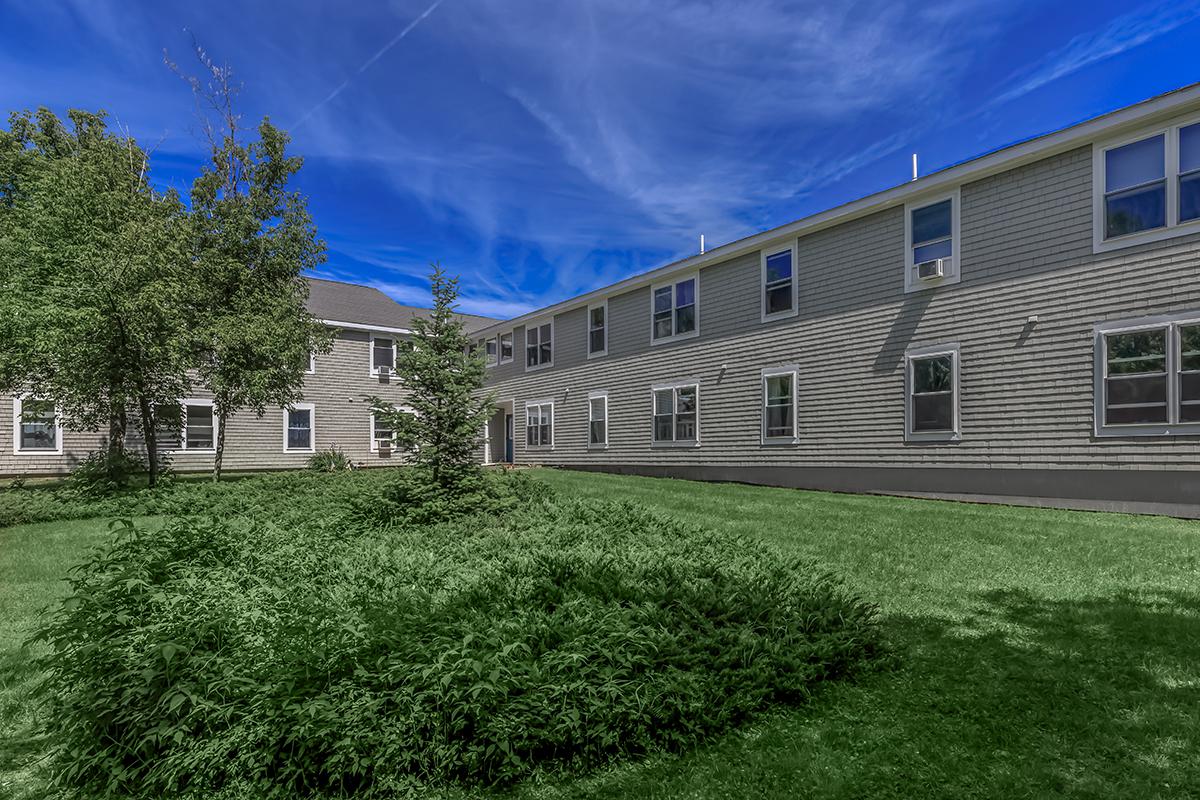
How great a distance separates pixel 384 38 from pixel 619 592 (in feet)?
44.5

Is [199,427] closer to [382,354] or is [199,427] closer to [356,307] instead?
[382,354]

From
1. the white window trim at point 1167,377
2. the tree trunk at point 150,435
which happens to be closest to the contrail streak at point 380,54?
the tree trunk at point 150,435

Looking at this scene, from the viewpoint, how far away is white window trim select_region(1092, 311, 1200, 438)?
9453 millimetres

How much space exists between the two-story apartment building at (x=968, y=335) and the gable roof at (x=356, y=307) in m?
12.4

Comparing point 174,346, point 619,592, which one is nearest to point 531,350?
point 174,346

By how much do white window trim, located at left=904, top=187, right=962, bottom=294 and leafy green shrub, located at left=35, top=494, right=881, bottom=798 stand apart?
1000 cm

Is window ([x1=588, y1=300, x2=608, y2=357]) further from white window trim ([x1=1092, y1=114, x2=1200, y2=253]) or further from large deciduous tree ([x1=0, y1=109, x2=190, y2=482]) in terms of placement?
white window trim ([x1=1092, y1=114, x2=1200, y2=253])

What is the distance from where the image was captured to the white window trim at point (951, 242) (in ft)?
39.2

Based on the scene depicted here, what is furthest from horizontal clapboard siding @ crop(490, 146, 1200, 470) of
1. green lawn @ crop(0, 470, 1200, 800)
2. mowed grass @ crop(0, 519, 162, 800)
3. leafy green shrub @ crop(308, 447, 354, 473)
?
mowed grass @ crop(0, 519, 162, 800)

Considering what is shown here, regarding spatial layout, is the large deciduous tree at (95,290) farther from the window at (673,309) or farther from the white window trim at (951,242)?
the white window trim at (951,242)

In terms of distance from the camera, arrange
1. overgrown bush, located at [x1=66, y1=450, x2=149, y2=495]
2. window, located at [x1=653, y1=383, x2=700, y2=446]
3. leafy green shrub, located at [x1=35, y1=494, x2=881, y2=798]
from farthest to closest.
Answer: window, located at [x1=653, y1=383, x2=700, y2=446], overgrown bush, located at [x1=66, y1=450, x2=149, y2=495], leafy green shrub, located at [x1=35, y1=494, x2=881, y2=798]

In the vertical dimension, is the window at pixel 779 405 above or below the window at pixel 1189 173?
below

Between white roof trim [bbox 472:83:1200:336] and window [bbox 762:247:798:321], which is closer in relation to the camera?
white roof trim [bbox 472:83:1200:336]

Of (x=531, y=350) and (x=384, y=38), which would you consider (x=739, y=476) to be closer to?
(x=531, y=350)
